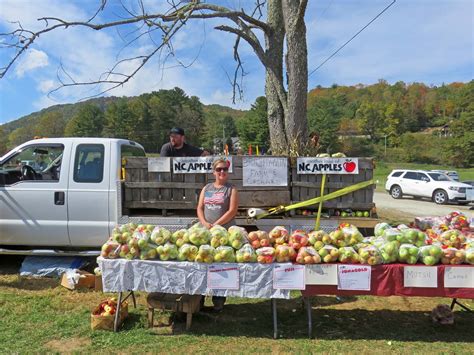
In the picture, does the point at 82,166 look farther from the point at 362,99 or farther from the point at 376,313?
the point at 362,99

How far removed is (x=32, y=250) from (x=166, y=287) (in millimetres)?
3257

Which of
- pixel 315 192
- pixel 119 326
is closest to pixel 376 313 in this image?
pixel 315 192

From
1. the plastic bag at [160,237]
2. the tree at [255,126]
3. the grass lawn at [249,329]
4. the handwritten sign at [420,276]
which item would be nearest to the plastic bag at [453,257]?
the handwritten sign at [420,276]

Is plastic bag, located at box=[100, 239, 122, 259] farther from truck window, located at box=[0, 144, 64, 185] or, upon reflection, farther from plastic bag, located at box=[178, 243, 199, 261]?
truck window, located at box=[0, 144, 64, 185]

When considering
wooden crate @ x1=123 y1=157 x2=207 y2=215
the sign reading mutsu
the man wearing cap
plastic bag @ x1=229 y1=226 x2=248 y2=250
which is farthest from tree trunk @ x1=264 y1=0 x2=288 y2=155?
plastic bag @ x1=229 y1=226 x2=248 y2=250

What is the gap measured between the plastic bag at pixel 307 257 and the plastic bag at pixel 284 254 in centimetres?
6

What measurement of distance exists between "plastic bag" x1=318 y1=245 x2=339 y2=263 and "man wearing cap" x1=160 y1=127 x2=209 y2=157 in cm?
290

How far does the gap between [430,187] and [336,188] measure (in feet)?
51.9

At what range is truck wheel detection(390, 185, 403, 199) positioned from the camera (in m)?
20.9

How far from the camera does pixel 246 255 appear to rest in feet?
12.4

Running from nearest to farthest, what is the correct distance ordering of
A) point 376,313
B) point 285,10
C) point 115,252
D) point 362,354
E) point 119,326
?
1. point 362,354
2. point 115,252
3. point 119,326
4. point 376,313
5. point 285,10

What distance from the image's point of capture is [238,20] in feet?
29.2

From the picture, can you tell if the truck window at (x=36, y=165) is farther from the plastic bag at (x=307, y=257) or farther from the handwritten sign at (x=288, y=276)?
the plastic bag at (x=307, y=257)

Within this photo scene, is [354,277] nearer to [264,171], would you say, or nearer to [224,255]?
[224,255]
